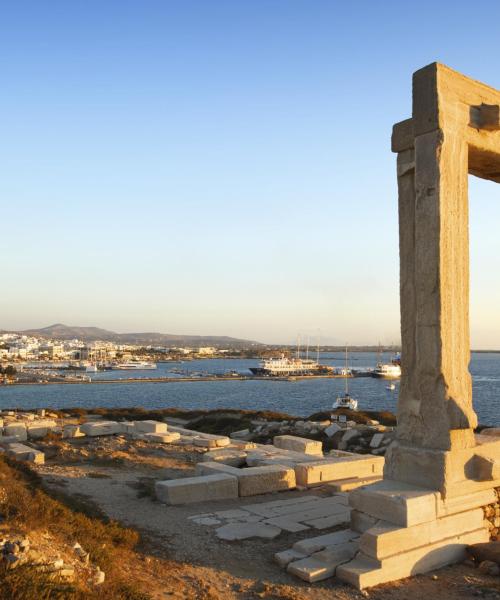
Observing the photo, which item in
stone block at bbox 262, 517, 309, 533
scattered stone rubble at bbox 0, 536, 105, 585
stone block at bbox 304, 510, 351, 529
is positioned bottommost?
stone block at bbox 262, 517, 309, 533

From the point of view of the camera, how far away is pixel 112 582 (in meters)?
5.66

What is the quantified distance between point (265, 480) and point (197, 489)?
4.46 ft

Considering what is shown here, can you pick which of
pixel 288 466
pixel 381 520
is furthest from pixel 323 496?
pixel 381 520

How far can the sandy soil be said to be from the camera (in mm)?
6133

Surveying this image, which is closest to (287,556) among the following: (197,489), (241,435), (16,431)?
(197,489)

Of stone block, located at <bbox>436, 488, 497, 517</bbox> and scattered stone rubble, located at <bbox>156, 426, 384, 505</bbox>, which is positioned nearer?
stone block, located at <bbox>436, 488, 497, 517</bbox>

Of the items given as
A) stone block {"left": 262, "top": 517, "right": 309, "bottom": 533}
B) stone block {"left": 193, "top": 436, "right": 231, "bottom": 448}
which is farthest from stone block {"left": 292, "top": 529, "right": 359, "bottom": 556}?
stone block {"left": 193, "top": 436, "right": 231, "bottom": 448}

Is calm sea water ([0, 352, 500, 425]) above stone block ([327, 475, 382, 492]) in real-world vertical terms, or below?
below

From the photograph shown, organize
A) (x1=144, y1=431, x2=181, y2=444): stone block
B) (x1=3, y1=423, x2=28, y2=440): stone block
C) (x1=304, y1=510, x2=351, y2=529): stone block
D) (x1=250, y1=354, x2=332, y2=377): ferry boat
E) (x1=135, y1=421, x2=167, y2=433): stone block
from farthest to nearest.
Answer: (x1=250, y1=354, x2=332, y2=377): ferry boat, (x1=135, y1=421, x2=167, y2=433): stone block, (x1=3, y1=423, x2=28, y2=440): stone block, (x1=144, y1=431, x2=181, y2=444): stone block, (x1=304, y1=510, x2=351, y2=529): stone block

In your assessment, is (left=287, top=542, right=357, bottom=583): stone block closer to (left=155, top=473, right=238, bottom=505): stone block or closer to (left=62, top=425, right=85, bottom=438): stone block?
(left=155, top=473, right=238, bottom=505): stone block

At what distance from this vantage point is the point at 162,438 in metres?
16.4

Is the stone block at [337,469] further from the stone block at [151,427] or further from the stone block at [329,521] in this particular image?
the stone block at [151,427]

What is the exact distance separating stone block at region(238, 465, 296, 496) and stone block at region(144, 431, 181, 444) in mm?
5787

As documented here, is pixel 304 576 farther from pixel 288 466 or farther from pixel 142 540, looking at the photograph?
pixel 288 466
